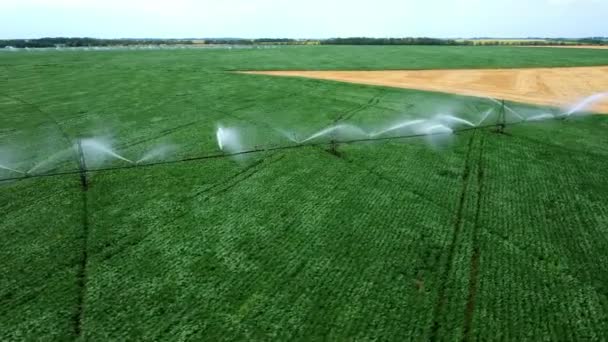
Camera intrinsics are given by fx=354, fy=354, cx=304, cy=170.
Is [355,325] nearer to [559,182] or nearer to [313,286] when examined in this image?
[313,286]

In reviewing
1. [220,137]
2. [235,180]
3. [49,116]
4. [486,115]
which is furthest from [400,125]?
[49,116]

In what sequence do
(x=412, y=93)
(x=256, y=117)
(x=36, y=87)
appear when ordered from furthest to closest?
(x=36, y=87), (x=412, y=93), (x=256, y=117)

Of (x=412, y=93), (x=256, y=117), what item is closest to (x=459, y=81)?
(x=412, y=93)

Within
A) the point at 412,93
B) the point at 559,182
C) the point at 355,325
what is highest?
the point at 412,93

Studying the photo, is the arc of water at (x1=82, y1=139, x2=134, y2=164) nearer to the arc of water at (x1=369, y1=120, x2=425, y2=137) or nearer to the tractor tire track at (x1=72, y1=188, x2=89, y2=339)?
the tractor tire track at (x1=72, y1=188, x2=89, y2=339)

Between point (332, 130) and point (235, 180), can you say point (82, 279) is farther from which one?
point (332, 130)

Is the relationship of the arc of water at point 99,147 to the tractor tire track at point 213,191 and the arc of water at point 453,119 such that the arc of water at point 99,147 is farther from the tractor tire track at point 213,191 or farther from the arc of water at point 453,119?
the arc of water at point 453,119
